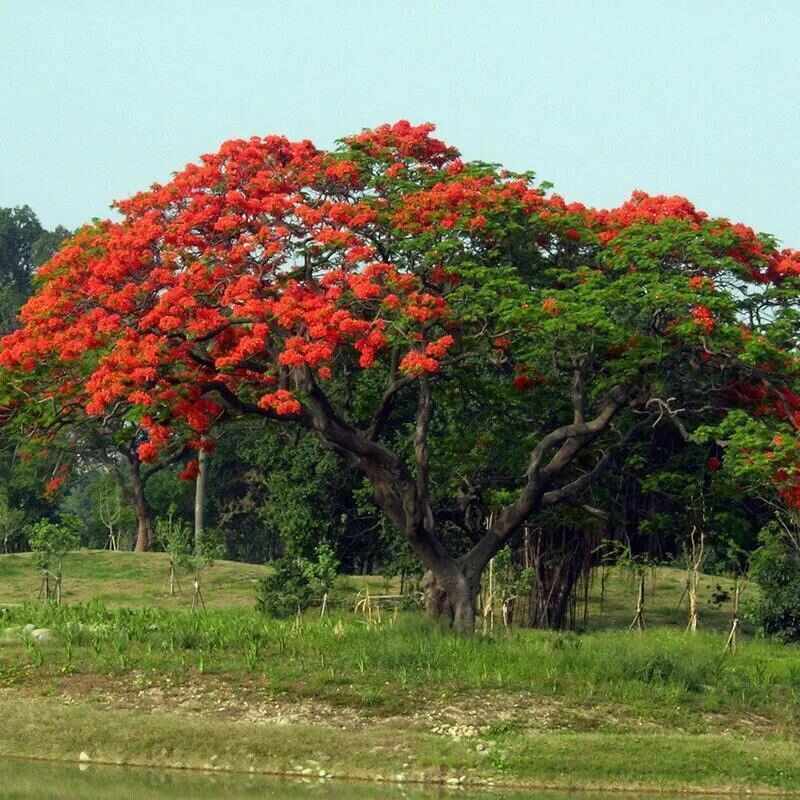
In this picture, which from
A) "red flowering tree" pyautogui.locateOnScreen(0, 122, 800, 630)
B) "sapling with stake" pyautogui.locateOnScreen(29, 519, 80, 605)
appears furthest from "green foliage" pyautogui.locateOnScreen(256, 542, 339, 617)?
"red flowering tree" pyautogui.locateOnScreen(0, 122, 800, 630)

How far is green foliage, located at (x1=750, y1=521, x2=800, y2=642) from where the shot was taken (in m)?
32.8

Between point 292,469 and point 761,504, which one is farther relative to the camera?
point 292,469

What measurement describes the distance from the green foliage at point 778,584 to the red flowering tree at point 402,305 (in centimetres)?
435

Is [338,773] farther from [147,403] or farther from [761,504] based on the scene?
[761,504]

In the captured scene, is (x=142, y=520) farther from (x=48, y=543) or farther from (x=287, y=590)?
(x=287, y=590)

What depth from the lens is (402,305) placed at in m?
27.7

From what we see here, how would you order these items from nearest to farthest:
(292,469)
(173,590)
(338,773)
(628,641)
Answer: (338,773), (628,641), (173,590), (292,469)

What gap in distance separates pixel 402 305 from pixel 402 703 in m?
7.77

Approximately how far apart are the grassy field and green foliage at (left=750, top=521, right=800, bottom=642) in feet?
13.7

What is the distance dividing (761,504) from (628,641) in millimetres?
10607

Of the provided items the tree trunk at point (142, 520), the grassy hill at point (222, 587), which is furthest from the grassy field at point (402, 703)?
the tree trunk at point (142, 520)

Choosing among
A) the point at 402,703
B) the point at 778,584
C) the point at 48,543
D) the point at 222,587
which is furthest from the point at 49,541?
the point at 402,703

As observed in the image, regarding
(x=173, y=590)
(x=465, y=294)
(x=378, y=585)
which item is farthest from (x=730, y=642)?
(x=173, y=590)

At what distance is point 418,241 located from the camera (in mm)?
27625
